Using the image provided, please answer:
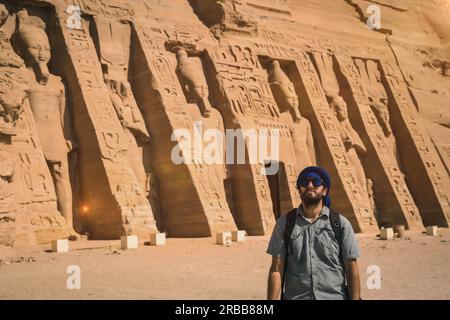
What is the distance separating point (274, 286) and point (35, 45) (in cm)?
1191

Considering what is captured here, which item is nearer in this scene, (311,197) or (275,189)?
(311,197)

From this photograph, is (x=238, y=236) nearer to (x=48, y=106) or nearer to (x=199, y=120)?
(x=199, y=120)

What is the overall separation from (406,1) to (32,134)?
19017 millimetres

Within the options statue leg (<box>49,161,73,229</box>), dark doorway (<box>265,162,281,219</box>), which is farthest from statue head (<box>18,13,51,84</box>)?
dark doorway (<box>265,162,281,219</box>)

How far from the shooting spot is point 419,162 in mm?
19875

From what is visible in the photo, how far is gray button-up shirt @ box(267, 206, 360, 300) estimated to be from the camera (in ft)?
11.0

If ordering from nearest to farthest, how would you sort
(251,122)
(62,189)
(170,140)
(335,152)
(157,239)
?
(157,239)
(62,189)
(170,140)
(251,122)
(335,152)

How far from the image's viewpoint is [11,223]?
9648 millimetres

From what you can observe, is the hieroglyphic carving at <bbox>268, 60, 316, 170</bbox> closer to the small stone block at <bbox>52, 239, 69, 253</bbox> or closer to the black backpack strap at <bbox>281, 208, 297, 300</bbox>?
the small stone block at <bbox>52, 239, 69, 253</bbox>

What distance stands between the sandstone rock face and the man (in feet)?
23.8

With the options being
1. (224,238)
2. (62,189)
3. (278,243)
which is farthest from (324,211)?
(62,189)

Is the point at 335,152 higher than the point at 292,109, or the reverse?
the point at 292,109
